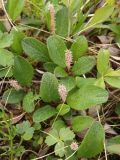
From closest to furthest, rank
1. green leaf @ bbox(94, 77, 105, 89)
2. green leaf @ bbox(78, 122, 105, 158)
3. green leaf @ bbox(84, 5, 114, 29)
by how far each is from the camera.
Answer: green leaf @ bbox(78, 122, 105, 158), green leaf @ bbox(94, 77, 105, 89), green leaf @ bbox(84, 5, 114, 29)

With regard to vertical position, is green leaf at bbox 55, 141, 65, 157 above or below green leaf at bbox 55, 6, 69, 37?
below

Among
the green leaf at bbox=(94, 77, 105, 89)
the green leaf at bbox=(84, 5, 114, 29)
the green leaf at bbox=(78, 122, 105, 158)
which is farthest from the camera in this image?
the green leaf at bbox=(84, 5, 114, 29)

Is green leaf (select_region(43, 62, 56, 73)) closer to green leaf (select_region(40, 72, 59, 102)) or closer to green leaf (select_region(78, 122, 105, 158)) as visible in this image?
green leaf (select_region(40, 72, 59, 102))

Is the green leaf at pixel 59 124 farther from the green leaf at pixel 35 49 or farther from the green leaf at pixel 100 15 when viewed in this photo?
the green leaf at pixel 100 15

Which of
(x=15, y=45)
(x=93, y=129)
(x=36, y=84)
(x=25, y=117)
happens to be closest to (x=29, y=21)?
(x=15, y=45)

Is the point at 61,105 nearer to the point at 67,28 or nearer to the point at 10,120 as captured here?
the point at 10,120

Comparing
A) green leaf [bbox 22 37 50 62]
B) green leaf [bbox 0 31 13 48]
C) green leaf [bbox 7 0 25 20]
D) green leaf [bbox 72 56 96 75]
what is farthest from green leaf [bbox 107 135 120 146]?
green leaf [bbox 7 0 25 20]

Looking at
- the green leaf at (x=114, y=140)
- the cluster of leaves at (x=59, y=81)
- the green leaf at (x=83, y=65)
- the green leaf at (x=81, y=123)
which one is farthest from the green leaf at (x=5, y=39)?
the green leaf at (x=114, y=140)
